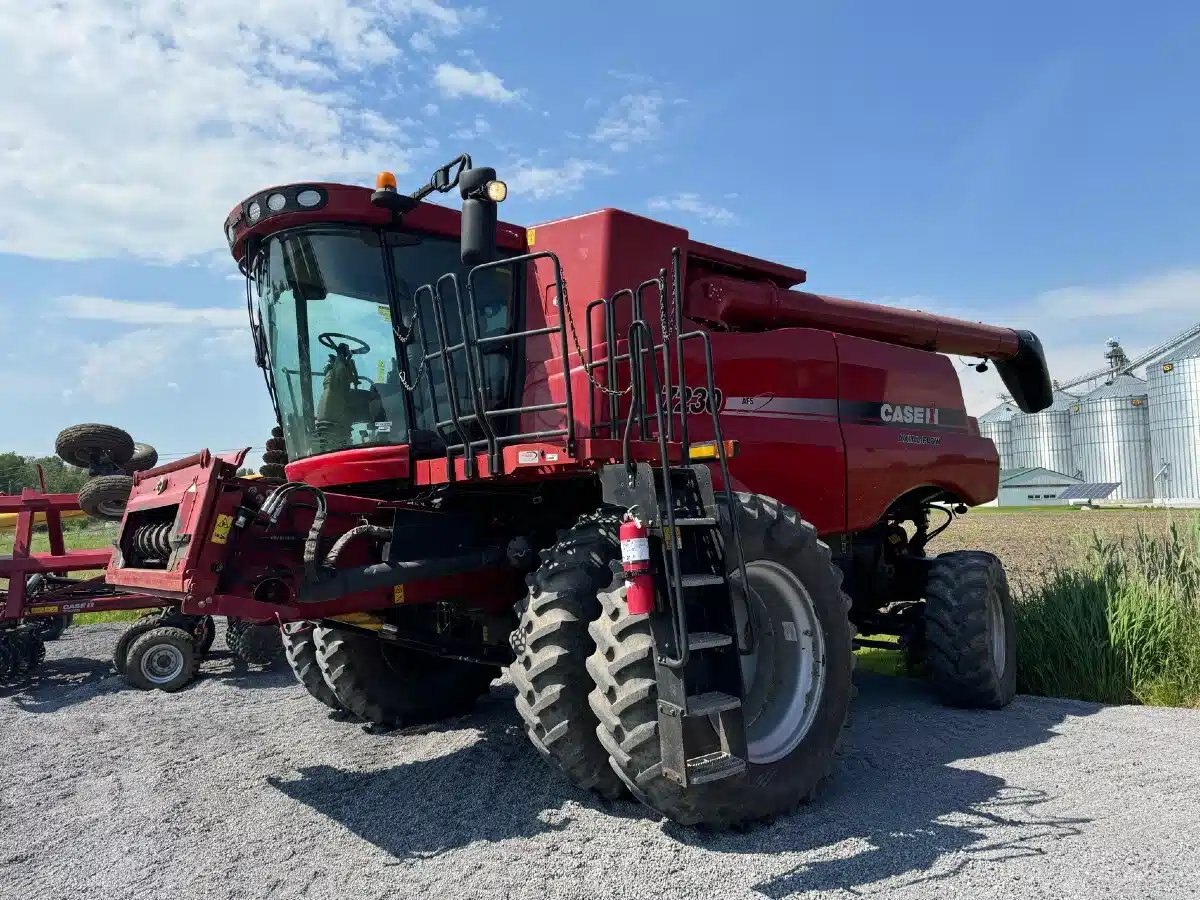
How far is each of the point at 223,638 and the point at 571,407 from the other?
24.9ft

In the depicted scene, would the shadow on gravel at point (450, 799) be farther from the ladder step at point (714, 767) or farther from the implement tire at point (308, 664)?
the implement tire at point (308, 664)

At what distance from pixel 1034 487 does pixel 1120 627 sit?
1794 inches

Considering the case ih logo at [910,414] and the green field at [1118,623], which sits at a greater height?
the case ih logo at [910,414]

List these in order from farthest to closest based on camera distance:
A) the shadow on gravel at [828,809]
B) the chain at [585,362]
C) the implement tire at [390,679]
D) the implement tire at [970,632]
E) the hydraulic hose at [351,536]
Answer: the implement tire at [970,632] < the implement tire at [390,679] < the chain at [585,362] < the hydraulic hose at [351,536] < the shadow on gravel at [828,809]

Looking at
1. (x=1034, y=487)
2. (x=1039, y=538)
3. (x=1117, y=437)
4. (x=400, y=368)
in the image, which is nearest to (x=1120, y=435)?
(x=1117, y=437)

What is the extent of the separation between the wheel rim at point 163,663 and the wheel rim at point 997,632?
6.66 metres

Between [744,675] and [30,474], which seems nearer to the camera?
[744,675]

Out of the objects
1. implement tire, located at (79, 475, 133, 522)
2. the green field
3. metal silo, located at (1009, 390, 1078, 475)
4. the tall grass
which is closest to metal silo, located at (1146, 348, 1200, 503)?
metal silo, located at (1009, 390, 1078, 475)

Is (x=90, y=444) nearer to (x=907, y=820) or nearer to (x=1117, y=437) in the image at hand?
(x=907, y=820)

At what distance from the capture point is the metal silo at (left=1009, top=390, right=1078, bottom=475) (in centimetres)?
5100

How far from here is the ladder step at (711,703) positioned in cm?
359

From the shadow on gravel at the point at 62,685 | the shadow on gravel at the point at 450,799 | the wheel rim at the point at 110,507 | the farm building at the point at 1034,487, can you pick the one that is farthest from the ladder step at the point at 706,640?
the farm building at the point at 1034,487

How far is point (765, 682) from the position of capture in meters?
4.50

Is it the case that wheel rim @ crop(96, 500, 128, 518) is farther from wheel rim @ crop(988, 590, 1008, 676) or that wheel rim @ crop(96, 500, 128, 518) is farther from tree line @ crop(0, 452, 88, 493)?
tree line @ crop(0, 452, 88, 493)
